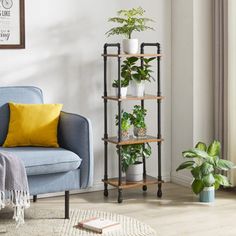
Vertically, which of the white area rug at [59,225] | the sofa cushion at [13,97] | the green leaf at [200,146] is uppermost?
the sofa cushion at [13,97]

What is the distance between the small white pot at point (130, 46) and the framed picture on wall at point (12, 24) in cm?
78

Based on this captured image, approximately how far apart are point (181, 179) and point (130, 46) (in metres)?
1.29

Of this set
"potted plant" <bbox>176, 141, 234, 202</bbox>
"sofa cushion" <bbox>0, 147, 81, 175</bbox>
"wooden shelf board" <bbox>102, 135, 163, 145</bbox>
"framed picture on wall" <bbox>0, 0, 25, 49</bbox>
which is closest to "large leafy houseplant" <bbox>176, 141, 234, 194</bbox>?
"potted plant" <bbox>176, 141, 234, 202</bbox>

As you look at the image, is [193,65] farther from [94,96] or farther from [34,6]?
[34,6]

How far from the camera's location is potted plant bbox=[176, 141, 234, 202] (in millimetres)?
4438

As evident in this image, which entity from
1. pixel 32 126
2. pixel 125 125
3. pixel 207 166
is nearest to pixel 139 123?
pixel 125 125

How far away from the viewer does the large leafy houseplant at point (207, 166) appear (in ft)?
14.6

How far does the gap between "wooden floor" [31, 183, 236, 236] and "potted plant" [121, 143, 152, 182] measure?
0.16 metres

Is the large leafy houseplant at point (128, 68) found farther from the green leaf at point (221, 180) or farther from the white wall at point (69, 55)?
the green leaf at point (221, 180)

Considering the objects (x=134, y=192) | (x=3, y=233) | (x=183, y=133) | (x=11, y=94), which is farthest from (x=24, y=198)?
(x=183, y=133)

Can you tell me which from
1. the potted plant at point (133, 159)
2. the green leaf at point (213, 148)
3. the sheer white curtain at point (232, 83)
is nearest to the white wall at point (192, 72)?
the sheer white curtain at point (232, 83)

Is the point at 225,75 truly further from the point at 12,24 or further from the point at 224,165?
the point at 12,24

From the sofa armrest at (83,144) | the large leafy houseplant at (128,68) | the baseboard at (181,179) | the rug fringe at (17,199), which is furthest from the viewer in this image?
the baseboard at (181,179)

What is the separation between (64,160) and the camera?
Result: 3881 mm
